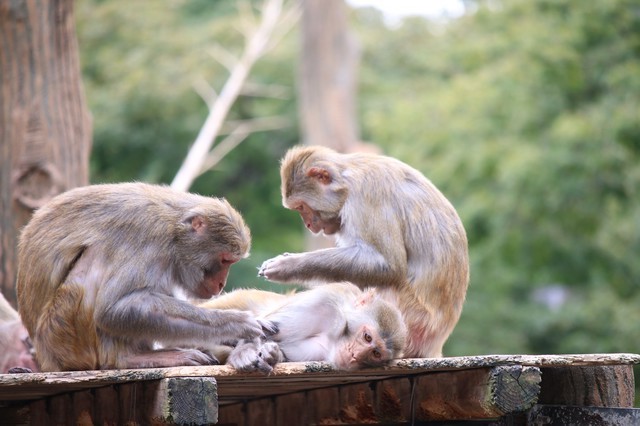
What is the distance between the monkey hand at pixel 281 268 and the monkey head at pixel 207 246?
9.4 inches

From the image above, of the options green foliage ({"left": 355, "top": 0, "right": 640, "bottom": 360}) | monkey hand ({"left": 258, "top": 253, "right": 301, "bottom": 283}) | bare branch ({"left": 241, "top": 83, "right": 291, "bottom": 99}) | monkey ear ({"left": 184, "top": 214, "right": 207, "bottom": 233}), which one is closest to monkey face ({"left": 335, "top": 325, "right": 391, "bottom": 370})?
monkey hand ({"left": 258, "top": 253, "right": 301, "bottom": 283})

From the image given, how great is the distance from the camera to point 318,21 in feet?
52.9

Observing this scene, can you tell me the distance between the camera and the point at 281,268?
5.16 meters

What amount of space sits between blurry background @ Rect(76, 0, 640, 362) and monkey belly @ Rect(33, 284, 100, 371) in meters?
9.46

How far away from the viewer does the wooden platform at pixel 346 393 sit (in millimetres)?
3963

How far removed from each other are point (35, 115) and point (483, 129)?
876cm

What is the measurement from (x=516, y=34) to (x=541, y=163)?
6.40ft

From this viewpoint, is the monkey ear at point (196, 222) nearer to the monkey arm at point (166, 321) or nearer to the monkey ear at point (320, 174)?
the monkey arm at point (166, 321)

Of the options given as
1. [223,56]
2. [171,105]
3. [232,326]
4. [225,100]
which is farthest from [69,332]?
[223,56]

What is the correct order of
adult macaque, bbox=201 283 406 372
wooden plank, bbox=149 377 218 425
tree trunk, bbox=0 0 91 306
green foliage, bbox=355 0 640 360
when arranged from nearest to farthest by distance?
wooden plank, bbox=149 377 218 425, adult macaque, bbox=201 283 406 372, tree trunk, bbox=0 0 91 306, green foliage, bbox=355 0 640 360

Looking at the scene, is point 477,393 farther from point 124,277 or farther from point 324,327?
point 124,277

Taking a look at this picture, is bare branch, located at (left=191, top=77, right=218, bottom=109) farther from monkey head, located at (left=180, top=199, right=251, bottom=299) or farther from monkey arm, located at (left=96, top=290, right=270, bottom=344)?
monkey arm, located at (left=96, top=290, right=270, bottom=344)

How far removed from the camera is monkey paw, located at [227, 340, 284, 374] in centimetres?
411

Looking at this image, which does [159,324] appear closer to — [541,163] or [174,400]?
[174,400]
